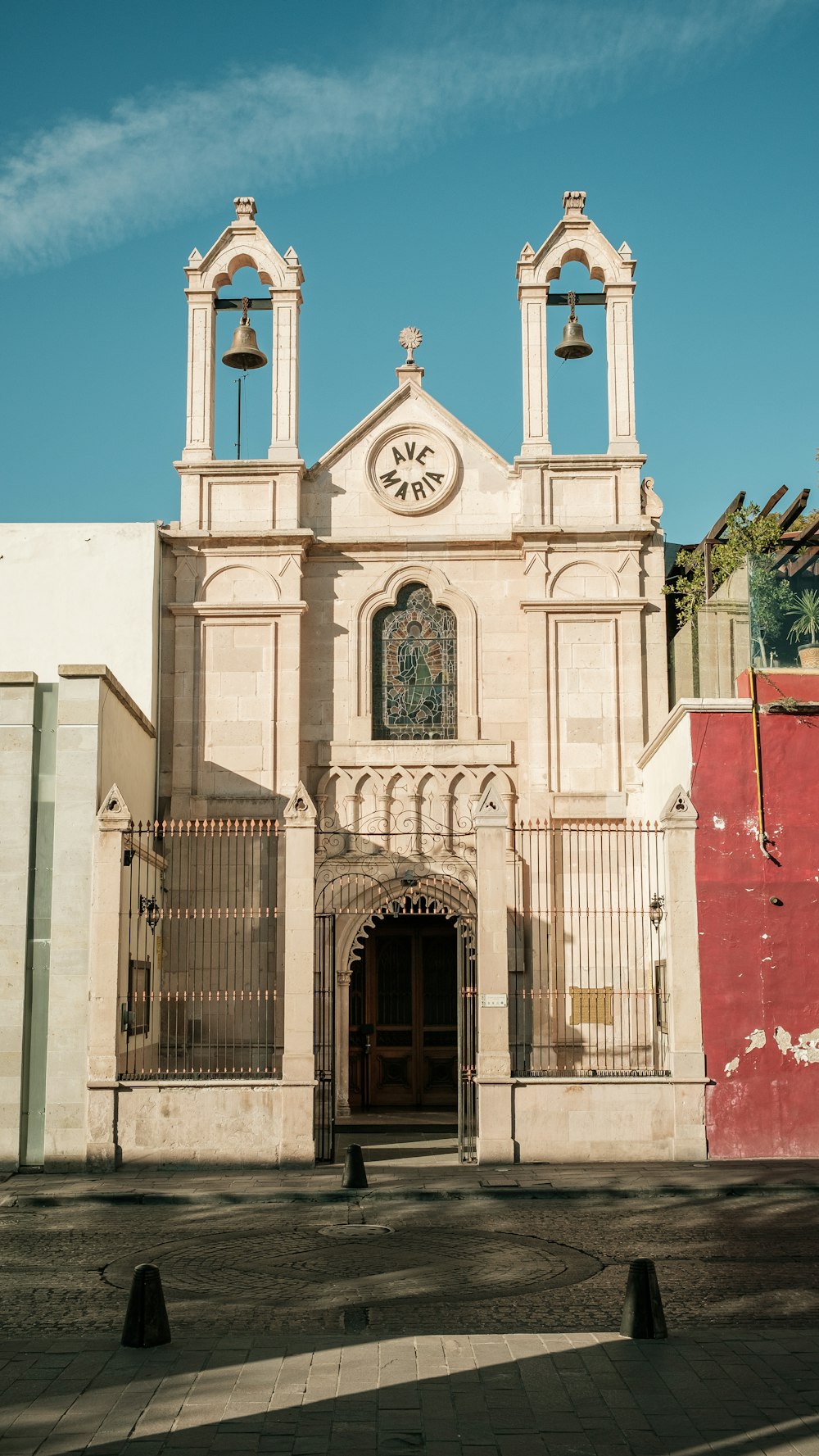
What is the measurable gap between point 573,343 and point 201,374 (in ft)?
18.1

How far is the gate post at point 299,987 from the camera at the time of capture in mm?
15477

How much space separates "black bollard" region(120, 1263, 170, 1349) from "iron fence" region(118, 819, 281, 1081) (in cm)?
944

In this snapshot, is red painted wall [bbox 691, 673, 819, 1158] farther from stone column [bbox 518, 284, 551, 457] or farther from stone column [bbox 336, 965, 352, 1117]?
stone column [bbox 518, 284, 551, 457]

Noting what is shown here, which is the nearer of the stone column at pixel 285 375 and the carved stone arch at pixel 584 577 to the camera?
the carved stone arch at pixel 584 577

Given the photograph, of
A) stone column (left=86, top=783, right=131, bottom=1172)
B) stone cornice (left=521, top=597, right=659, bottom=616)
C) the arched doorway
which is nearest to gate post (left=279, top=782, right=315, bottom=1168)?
stone column (left=86, top=783, right=131, bottom=1172)

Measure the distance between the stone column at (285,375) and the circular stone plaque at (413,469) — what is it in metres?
1.27

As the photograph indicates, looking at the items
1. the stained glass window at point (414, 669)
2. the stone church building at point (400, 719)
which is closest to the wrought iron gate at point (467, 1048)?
A: the stone church building at point (400, 719)

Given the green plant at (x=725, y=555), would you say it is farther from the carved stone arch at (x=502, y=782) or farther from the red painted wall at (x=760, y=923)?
the carved stone arch at (x=502, y=782)

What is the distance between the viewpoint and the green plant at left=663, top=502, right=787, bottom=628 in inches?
756

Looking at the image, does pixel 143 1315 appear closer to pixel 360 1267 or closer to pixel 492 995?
pixel 360 1267

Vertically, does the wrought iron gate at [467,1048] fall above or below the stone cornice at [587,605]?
below

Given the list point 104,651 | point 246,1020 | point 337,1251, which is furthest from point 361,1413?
point 104,651

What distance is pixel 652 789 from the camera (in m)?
19.3

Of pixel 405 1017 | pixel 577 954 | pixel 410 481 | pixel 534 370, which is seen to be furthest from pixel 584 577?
pixel 405 1017
